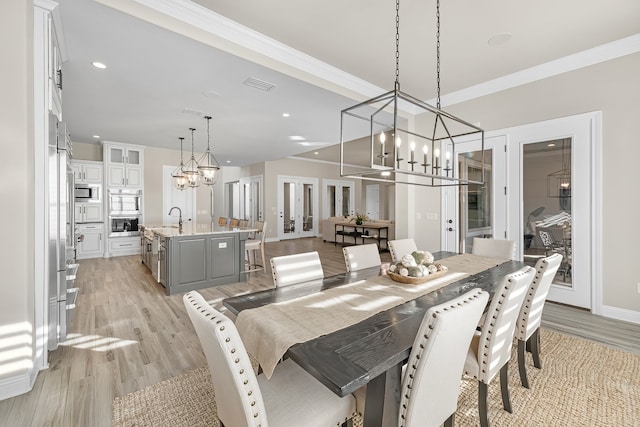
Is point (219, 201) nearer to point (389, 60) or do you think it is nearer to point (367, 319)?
point (389, 60)

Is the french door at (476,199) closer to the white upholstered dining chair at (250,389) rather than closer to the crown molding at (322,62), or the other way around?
the crown molding at (322,62)

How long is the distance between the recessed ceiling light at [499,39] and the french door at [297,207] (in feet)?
25.8

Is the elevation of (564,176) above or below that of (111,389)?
above

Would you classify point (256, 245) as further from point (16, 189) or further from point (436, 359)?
point (436, 359)

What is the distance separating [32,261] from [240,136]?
15.7 ft

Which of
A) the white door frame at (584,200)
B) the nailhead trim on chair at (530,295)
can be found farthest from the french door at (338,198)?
the nailhead trim on chair at (530,295)

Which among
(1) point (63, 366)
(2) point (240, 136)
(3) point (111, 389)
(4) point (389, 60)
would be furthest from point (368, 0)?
(2) point (240, 136)

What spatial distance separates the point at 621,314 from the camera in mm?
3123

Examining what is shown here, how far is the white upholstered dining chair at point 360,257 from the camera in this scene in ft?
8.65

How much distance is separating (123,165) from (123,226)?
4.92ft

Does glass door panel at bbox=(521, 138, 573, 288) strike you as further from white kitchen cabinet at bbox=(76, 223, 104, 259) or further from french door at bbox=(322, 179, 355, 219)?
white kitchen cabinet at bbox=(76, 223, 104, 259)

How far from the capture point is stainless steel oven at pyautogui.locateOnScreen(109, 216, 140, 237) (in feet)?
22.9

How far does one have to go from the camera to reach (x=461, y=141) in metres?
4.41

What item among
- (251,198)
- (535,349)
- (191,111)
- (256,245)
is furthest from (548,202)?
(251,198)
